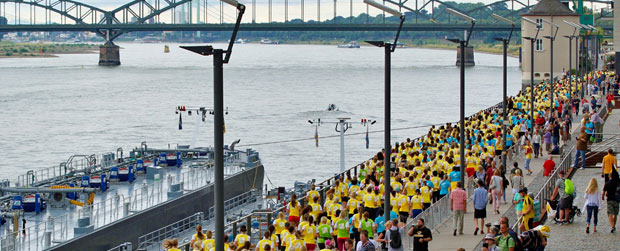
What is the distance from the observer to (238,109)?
8856cm

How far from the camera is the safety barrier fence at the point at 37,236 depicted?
71.5ft

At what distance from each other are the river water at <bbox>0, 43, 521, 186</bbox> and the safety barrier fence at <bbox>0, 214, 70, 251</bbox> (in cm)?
1776

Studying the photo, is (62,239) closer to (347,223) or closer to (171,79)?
(347,223)

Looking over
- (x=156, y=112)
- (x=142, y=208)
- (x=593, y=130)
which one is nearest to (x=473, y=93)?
(x=156, y=112)

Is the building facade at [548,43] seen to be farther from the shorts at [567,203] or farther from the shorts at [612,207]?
the shorts at [612,207]

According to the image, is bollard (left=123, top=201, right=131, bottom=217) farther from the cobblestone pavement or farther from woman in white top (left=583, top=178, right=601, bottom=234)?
woman in white top (left=583, top=178, right=601, bottom=234)

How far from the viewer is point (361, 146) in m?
59.5

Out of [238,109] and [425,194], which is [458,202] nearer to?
[425,194]

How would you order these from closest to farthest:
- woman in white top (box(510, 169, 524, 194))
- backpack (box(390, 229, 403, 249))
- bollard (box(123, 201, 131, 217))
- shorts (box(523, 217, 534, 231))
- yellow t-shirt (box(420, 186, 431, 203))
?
backpack (box(390, 229, 403, 249)) → shorts (box(523, 217, 534, 231)) → yellow t-shirt (box(420, 186, 431, 203)) → woman in white top (box(510, 169, 524, 194)) → bollard (box(123, 201, 131, 217))

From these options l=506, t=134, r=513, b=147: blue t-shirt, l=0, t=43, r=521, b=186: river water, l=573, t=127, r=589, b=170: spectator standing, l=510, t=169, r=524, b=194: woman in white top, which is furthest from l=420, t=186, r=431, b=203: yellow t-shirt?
l=0, t=43, r=521, b=186: river water

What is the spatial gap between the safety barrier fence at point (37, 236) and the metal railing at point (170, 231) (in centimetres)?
197

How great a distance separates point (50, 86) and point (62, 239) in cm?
10073

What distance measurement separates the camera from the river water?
57594mm

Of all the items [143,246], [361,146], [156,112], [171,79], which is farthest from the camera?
[171,79]
